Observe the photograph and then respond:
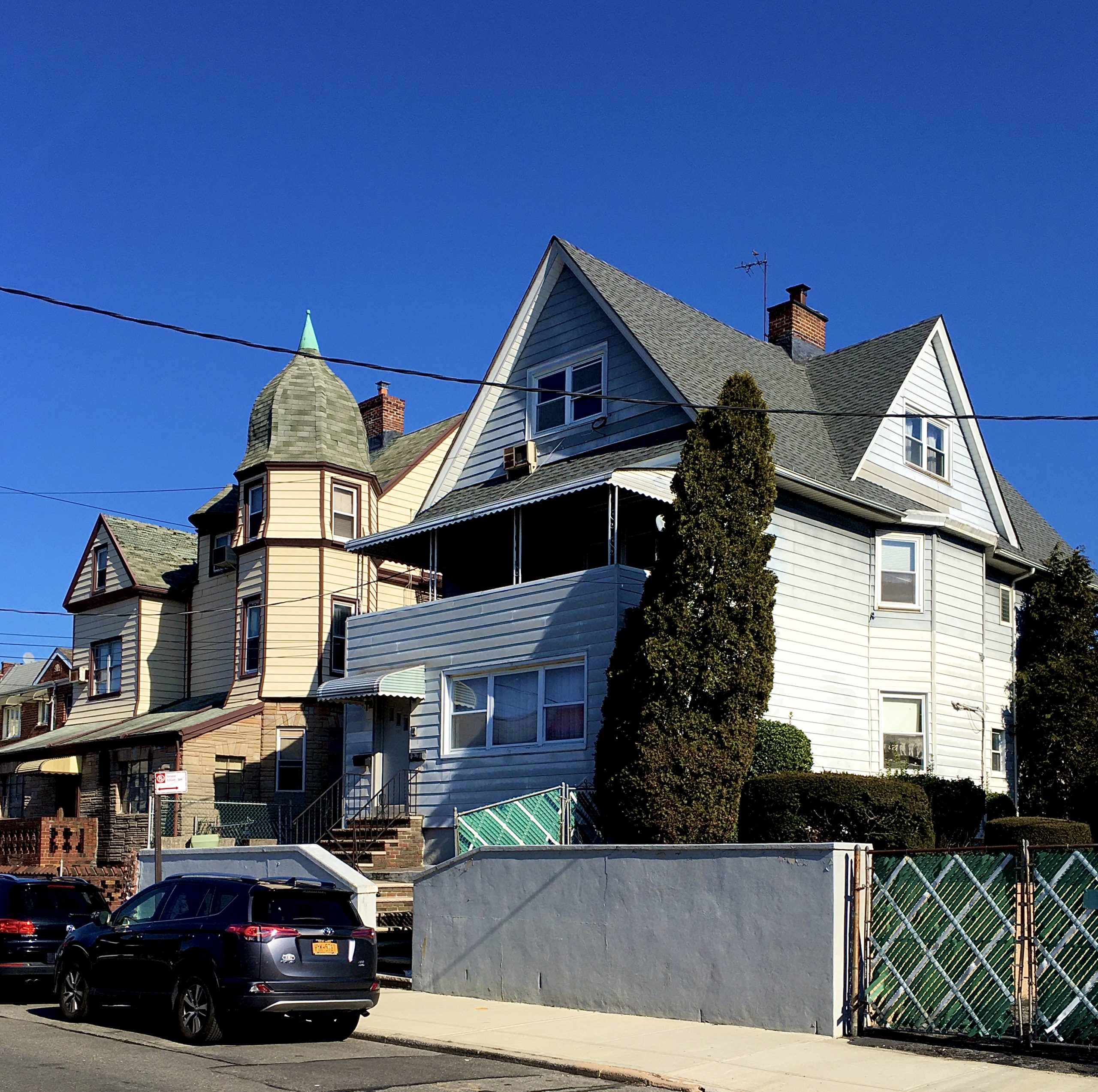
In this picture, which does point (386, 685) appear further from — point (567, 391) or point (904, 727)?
point (904, 727)

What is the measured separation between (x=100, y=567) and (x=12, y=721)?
20.3 meters

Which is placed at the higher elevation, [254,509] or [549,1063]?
[254,509]

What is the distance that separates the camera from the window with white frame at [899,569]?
23969 mm

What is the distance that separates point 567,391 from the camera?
24.0 metres

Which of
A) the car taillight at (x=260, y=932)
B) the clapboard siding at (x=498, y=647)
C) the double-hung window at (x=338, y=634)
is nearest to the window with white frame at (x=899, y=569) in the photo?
the clapboard siding at (x=498, y=647)

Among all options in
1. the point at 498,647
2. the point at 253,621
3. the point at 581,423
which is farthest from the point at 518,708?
the point at 253,621

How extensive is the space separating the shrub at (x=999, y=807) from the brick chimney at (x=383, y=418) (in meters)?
20.9

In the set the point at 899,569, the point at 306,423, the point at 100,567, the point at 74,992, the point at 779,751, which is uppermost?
the point at 306,423

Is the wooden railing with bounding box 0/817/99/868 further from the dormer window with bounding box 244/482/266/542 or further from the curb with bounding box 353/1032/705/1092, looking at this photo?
the curb with bounding box 353/1032/705/1092

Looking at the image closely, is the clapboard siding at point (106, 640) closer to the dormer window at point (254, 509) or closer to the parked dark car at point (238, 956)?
the dormer window at point (254, 509)

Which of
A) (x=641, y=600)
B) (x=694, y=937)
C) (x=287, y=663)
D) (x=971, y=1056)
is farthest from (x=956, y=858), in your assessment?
(x=287, y=663)

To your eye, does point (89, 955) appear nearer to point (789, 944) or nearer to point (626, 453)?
point (789, 944)

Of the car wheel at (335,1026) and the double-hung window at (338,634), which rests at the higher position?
the double-hung window at (338,634)

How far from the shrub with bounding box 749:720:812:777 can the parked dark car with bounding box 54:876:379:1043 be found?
7.81m
